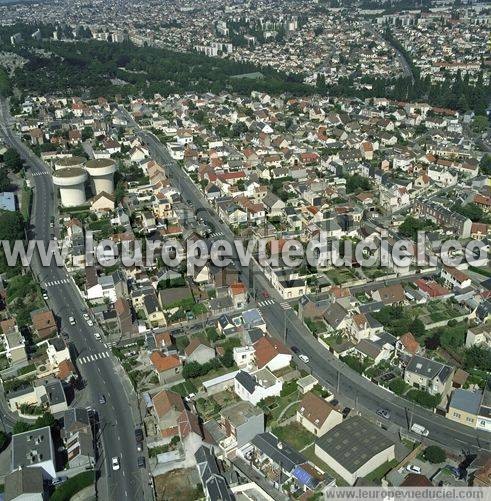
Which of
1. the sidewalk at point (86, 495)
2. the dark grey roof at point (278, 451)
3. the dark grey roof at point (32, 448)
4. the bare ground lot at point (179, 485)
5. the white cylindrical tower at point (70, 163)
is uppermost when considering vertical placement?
the white cylindrical tower at point (70, 163)

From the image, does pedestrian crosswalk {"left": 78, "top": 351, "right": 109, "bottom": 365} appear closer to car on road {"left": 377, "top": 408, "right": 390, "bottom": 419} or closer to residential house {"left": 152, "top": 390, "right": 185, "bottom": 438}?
residential house {"left": 152, "top": 390, "right": 185, "bottom": 438}

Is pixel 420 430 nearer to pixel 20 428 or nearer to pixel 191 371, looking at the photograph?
pixel 191 371

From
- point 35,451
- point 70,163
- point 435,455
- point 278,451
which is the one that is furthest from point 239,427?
point 70,163

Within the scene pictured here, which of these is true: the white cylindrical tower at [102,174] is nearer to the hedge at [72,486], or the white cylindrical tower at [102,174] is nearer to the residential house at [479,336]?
the hedge at [72,486]

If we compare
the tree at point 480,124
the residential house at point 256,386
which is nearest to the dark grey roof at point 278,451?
the residential house at point 256,386

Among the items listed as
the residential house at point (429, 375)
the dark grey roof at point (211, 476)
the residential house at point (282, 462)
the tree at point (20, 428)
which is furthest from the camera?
the residential house at point (429, 375)

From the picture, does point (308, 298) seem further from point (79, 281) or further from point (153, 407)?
point (79, 281)

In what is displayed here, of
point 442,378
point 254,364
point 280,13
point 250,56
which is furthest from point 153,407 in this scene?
point 280,13
